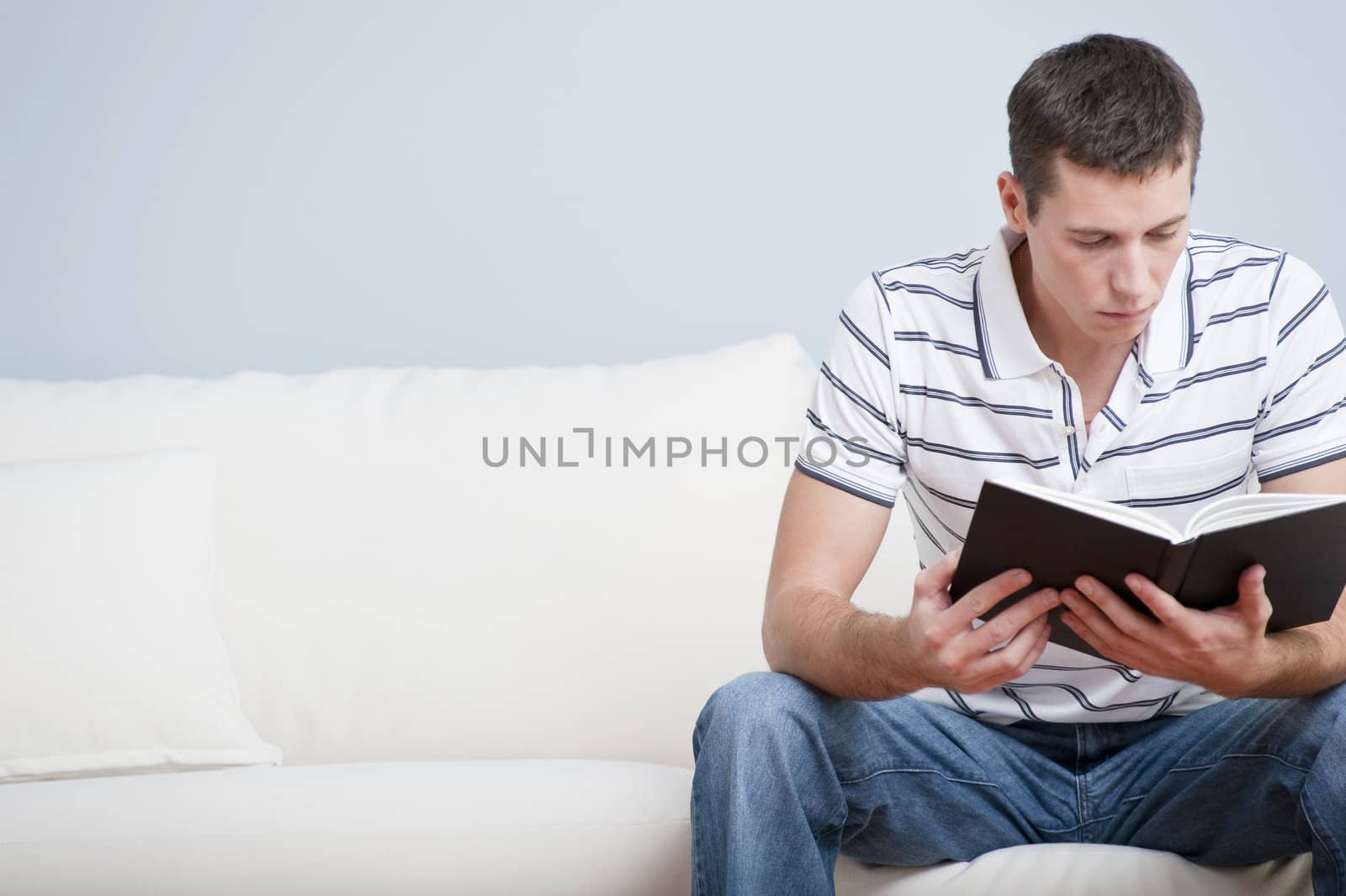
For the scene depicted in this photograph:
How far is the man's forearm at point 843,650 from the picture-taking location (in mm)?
1188

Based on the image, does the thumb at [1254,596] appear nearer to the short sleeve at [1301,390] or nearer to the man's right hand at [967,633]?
the man's right hand at [967,633]

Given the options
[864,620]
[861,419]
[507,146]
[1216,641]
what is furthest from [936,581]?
[507,146]

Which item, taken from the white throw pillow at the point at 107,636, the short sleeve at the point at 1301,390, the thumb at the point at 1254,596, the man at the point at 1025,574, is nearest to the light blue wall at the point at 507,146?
the white throw pillow at the point at 107,636

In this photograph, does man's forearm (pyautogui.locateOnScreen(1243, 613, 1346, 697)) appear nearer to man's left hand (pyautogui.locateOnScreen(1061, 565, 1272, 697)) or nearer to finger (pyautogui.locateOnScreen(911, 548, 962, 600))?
man's left hand (pyautogui.locateOnScreen(1061, 565, 1272, 697))

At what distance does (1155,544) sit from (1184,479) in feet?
1.38

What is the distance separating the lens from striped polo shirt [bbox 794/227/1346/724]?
54.1 inches

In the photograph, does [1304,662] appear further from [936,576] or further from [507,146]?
[507,146]

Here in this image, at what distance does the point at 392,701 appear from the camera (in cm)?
174

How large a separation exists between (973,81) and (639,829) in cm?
142

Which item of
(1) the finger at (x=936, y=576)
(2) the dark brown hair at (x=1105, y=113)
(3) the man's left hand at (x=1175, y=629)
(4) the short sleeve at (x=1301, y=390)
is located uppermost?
(2) the dark brown hair at (x=1105, y=113)

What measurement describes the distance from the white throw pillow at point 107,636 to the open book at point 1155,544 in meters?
1.01

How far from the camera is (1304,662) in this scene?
3.84 feet

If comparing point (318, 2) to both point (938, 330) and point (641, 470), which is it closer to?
point (641, 470)

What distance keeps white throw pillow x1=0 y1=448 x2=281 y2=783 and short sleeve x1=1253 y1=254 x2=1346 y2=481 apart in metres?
1.26
